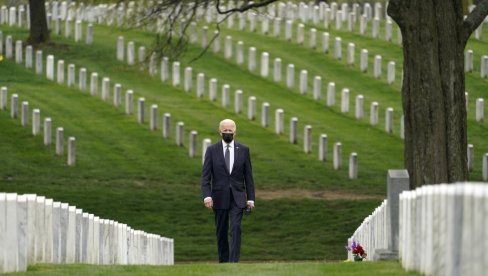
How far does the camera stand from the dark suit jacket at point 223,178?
1869 centimetres

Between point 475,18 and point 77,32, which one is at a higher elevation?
point 475,18

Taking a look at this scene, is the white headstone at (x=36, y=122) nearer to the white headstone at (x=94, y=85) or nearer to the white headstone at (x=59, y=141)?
the white headstone at (x=59, y=141)

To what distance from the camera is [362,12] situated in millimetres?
67500

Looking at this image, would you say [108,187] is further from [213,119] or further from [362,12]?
[362,12]

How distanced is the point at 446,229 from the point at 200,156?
87.5 feet

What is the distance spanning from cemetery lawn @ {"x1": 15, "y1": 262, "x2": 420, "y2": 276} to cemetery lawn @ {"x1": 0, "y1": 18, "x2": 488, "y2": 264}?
11.3 meters

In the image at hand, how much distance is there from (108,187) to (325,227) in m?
5.91

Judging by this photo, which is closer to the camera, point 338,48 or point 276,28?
point 338,48

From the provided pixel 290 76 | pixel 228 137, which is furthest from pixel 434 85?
pixel 290 76

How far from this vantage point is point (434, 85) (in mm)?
24750

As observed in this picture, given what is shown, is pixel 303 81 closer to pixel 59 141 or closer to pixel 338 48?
pixel 338 48

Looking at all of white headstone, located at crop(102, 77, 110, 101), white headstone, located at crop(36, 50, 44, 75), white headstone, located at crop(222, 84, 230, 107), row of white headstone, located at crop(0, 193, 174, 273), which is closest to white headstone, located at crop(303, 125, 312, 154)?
white headstone, located at crop(222, 84, 230, 107)

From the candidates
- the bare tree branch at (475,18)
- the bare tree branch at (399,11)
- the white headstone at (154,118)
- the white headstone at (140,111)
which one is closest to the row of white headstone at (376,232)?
the bare tree branch at (399,11)

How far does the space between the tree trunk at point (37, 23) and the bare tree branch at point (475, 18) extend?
1075 inches
